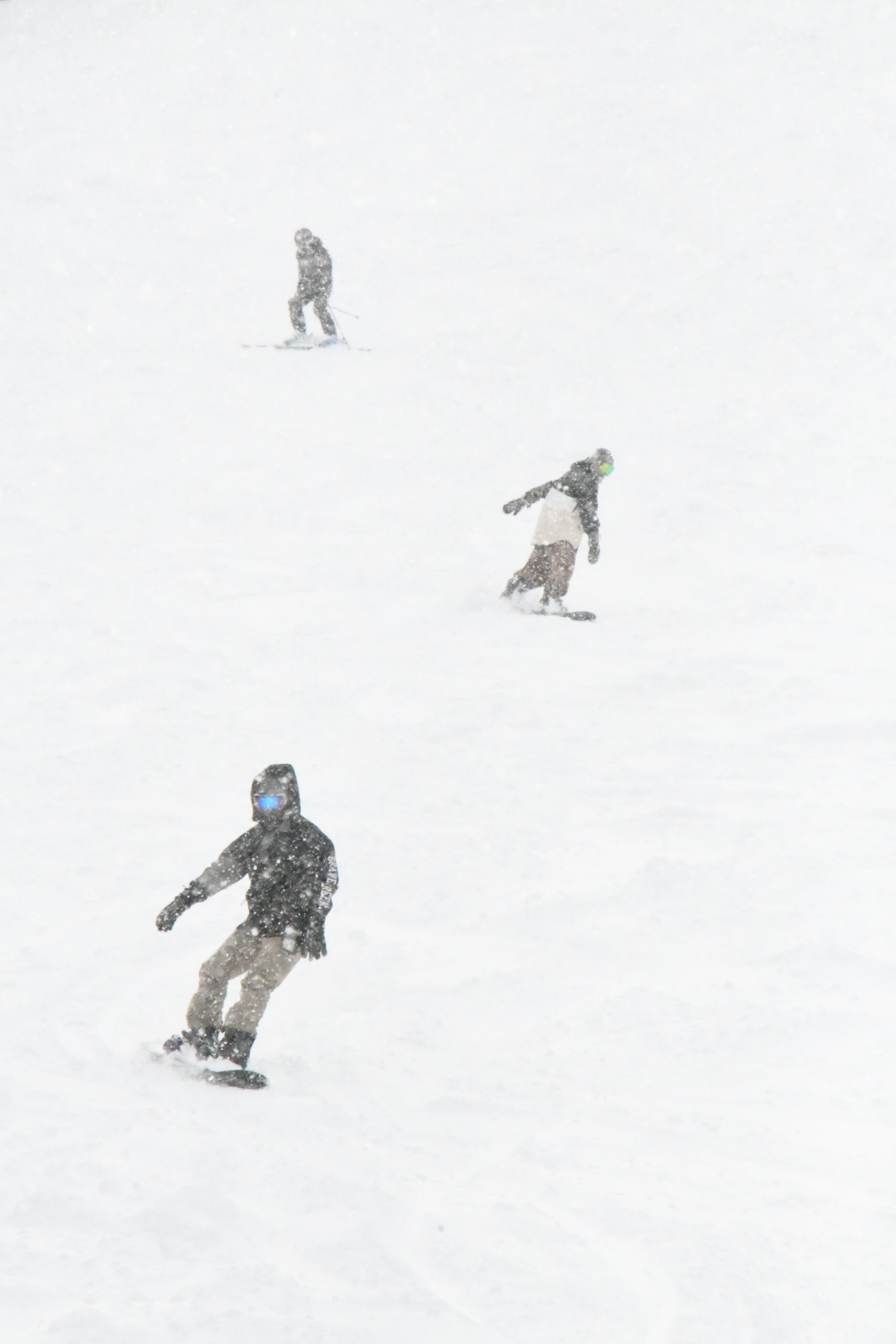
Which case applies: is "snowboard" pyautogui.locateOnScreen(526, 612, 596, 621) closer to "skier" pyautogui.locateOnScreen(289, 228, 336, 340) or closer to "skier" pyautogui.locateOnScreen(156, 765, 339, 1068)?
"skier" pyautogui.locateOnScreen(156, 765, 339, 1068)

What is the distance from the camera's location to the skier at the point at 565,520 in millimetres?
10844

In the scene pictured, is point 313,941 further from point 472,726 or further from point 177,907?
point 472,726

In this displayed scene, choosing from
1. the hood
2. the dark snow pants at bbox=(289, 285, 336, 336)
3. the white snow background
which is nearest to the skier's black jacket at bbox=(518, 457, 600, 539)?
the white snow background

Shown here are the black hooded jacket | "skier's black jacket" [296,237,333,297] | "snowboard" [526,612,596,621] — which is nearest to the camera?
the black hooded jacket

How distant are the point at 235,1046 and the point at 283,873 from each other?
30.6 inches

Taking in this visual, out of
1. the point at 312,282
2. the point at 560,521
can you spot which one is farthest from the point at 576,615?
the point at 312,282

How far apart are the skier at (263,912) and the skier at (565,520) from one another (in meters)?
5.57

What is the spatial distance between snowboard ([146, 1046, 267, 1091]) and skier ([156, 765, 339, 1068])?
0.23 feet

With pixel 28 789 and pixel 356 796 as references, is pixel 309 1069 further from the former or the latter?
pixel 28 789

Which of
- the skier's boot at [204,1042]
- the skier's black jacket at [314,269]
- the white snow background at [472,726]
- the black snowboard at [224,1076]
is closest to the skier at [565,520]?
the white snow background at [472,726]

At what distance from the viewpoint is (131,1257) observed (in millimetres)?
4129

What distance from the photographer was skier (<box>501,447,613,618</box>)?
35.6 ft

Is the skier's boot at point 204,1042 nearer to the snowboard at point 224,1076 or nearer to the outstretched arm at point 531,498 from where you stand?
the snowboard at point 224,1076

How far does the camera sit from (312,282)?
18.0 meters
